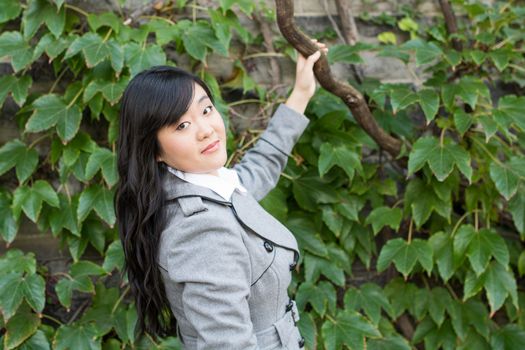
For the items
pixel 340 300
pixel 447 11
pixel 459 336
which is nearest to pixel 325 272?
pixel 340 300

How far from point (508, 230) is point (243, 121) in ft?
3.47

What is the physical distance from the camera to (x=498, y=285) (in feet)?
6.20

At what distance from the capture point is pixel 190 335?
1.23 meters

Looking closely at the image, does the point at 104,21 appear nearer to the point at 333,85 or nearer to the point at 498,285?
the point at 333,85

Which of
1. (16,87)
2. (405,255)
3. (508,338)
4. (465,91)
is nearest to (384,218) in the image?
(405,255)

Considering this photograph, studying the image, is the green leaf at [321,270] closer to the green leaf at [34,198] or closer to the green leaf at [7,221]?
the green leaf at [34,198]

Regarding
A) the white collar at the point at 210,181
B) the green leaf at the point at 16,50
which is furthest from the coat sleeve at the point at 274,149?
the green leaf at the point at 16,50

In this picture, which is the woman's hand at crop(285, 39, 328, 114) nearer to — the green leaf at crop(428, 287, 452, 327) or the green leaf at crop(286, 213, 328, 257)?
the green leaf at crop(286, 213, 328, 257)

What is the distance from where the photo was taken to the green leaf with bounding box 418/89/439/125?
71.4 inches

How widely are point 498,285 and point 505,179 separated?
1.14ft

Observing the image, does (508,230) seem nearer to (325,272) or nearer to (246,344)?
(325,272)

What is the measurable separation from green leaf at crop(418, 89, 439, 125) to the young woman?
766mm

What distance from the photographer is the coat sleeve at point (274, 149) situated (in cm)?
150

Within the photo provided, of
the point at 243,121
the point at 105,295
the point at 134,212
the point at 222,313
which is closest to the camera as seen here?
the point at 222,313
